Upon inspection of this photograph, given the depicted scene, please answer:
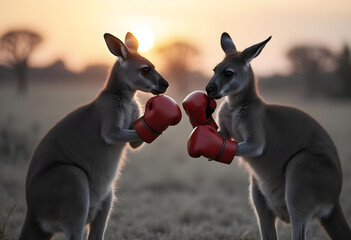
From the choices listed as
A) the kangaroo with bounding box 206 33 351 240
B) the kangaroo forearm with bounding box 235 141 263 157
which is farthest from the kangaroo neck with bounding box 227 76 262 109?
the kangaroo forearm with bounding box 235 141 263 157

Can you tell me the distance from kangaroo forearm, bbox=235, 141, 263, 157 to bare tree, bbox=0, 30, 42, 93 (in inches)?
1067

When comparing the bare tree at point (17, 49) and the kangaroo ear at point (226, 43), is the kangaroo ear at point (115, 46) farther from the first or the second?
the bare tree at point (17, 49)

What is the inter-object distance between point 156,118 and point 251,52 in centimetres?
141

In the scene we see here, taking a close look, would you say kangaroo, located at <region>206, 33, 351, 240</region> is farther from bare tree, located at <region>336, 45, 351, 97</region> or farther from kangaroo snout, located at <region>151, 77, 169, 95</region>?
bare tree, located at <region>336, 45, 351, 97</region>

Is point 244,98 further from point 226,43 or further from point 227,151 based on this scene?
point 226,43

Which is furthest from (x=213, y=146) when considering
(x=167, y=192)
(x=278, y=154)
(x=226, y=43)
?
(x=167, y=192)

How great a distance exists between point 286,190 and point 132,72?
232cm

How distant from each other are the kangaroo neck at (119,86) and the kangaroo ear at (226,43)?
139 cm

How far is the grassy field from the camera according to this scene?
7365 mm

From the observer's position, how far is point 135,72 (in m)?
5.83

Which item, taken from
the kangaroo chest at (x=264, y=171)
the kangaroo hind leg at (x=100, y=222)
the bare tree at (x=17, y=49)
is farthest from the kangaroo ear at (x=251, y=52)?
the bare tree at (x=17, y=49)

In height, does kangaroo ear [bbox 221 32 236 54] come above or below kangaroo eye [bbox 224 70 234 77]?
above

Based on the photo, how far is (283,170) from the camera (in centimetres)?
556

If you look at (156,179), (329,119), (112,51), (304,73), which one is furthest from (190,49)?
(112,51)
